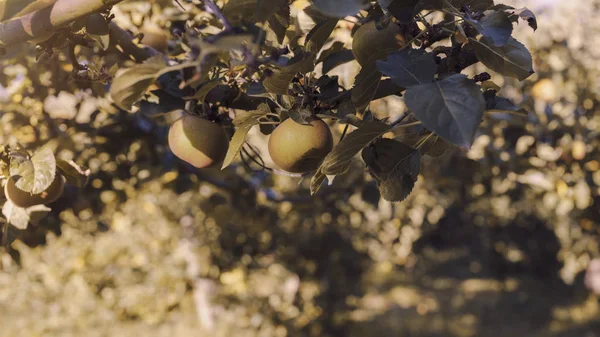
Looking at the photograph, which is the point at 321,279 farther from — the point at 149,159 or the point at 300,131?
the point at 300,131

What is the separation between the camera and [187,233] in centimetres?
531

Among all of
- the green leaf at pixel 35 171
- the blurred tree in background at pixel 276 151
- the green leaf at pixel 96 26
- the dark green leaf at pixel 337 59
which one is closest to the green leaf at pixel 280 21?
the blurred tree in background at pixel 276 151

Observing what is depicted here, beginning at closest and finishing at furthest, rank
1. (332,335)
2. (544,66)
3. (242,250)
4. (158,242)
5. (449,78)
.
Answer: (449,78) → (242,250) → (544,66) → (332,335) → (158,242)

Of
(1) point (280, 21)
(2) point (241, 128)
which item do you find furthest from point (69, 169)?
(1) point (280, 21)

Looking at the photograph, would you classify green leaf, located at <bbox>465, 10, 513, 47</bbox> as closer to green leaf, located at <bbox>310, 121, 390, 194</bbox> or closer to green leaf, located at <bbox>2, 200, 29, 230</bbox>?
green leaf, located at <bbox>310, 121, 390, 194</bbox>

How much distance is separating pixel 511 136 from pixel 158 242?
3551 mm

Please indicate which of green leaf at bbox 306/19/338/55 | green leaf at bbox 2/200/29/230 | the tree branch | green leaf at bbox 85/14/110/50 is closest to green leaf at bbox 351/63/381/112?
green leaf at bbox 306/19/338/55

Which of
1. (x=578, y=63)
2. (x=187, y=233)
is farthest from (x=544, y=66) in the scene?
(x=187, y=233)

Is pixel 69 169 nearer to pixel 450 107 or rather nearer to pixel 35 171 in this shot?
pixel 35 171

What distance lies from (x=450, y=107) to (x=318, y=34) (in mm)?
334

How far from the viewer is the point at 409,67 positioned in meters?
0.76

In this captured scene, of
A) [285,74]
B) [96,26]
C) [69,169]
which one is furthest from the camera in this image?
[69,169]

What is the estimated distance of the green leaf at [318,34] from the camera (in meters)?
0.89

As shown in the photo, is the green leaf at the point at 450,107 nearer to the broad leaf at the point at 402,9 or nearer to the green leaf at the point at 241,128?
the broad leaf at the point at 402,9
